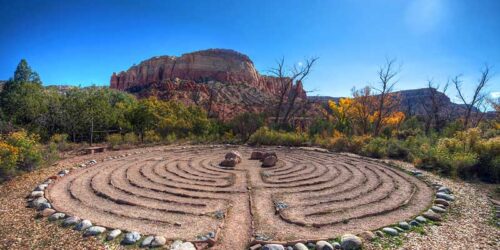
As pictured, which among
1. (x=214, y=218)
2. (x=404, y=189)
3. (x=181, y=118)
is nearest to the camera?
(x=214, y=218)

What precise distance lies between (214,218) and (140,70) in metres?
111

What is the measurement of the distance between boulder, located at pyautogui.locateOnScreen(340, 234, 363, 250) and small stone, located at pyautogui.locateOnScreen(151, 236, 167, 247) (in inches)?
147

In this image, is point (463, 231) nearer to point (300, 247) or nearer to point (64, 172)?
point (300, 247)

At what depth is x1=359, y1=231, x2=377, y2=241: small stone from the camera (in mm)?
5902

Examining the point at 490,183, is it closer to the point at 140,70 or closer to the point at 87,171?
the point at 87,171

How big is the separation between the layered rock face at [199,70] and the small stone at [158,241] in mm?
88542

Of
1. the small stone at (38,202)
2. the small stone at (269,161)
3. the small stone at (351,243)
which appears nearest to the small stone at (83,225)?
the small stone at (38,202)

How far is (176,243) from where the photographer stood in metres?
5.65

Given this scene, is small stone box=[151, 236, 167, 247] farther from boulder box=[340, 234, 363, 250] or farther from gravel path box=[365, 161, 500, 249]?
gravel path box=[365, 161, 500, 249]

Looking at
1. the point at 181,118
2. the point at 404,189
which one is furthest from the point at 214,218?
the point at 181,118

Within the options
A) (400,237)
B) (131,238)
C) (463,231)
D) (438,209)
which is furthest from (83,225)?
(438,209)

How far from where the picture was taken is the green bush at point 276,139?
21531 mm

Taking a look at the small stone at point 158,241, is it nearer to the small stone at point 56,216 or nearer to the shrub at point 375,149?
the small stone at point 56,216

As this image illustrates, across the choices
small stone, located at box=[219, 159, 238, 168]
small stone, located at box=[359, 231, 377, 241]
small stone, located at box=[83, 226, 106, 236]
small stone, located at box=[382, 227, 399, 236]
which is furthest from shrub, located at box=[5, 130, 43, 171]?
small stone, located at box=[382, 227, 399, 236]
